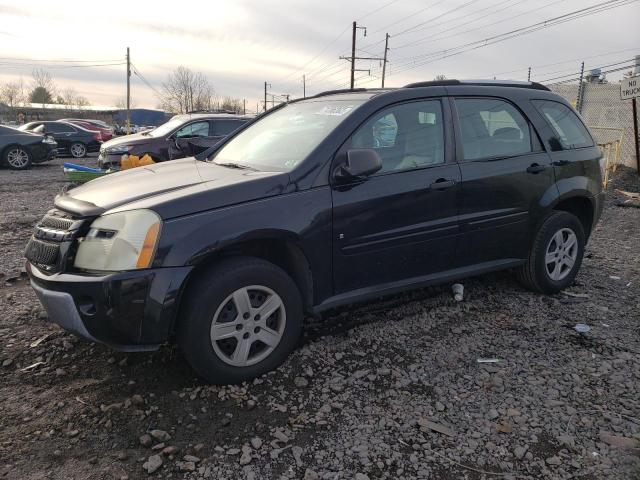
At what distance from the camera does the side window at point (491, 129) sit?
152 inches

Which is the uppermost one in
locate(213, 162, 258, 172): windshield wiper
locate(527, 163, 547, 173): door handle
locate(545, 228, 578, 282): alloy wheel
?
locate(527, 163, 547, 173): door handle

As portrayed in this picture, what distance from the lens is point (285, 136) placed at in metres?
3.73

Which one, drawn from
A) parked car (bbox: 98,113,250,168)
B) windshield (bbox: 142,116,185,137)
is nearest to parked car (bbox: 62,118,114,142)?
windshield (bbox: 142,116,185,137)

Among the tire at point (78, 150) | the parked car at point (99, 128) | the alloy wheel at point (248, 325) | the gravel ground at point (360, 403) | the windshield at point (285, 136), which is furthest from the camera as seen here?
the parked car at point (99, 128)

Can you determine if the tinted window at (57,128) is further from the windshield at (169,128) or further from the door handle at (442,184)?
the door handle at (442,184)

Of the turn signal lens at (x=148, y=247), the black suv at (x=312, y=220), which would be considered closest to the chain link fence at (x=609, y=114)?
the black suv at (x=312, y=220)

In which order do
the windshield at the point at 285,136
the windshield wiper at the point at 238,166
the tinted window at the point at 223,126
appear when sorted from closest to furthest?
the windshield at the point at 285,136, the windshield wiper at the point at 238,166, the tinted window at the point at 223,126

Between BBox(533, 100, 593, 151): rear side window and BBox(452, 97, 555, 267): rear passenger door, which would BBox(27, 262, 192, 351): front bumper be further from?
BBox(533, 100, 593, 151): rear side window

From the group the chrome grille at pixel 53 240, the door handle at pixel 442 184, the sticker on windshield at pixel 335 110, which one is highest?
the sticker on windshield at pixel 335 110

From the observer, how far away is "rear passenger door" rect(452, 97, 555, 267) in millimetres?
3814

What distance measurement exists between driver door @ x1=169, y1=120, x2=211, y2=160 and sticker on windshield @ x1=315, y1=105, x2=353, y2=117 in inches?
265

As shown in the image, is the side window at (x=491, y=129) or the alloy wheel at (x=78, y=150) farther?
the alloy wheel at (x=78, y=150)

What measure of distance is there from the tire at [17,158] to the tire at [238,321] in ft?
48.3

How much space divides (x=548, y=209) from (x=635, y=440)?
216 cm
